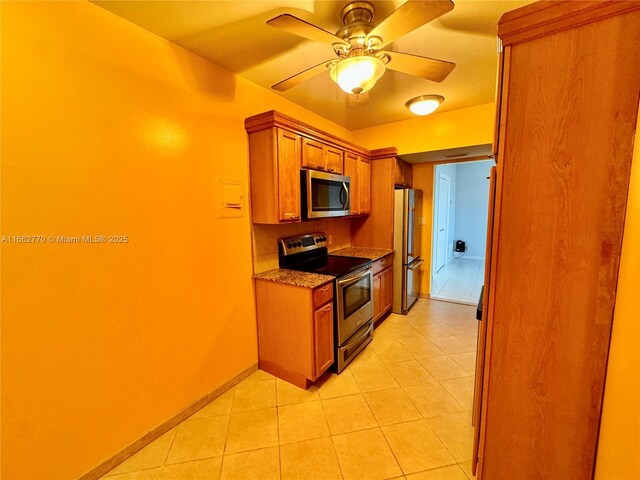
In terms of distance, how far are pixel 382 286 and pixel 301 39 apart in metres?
2.61

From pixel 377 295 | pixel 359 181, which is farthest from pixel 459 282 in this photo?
pixel 359 181

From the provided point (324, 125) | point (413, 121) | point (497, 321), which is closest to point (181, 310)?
point (497, 321)

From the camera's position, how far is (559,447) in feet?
3.37

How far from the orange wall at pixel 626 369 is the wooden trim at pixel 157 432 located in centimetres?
219

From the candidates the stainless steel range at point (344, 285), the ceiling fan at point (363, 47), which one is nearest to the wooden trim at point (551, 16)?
the ceiling fan at point (363, 47)

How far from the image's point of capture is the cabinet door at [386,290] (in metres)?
3.32

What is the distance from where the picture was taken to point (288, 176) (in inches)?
89.0

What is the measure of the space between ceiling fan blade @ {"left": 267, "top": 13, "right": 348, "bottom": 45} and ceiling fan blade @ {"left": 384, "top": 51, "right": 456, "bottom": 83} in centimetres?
33

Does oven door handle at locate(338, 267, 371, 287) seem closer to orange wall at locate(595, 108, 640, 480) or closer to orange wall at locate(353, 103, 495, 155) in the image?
orange wall at locate(595, 108, 640, 480)

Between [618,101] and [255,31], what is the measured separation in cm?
178

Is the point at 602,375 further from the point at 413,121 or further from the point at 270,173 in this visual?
the point at 413,121

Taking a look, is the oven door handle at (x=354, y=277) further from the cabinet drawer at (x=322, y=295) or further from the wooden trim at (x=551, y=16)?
the wooden trim at (x=551, y=16)

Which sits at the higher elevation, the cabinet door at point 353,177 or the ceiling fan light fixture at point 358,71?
the ceiling fan light fixture at point 358,71

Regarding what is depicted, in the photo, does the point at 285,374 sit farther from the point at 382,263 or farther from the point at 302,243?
the point at 382,263
